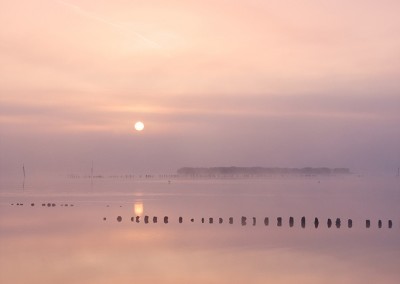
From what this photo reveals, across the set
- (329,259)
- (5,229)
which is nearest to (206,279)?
(329,259)

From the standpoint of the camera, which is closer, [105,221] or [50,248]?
[50,248]

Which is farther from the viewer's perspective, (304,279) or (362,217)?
(362,217)

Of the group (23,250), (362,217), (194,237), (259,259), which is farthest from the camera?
(362,217)

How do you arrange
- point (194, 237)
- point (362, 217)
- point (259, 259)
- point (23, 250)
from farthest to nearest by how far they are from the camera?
point (362, 217) < point (194, 237) < point (23, 250) < point (259, 259)

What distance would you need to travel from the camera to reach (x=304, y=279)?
23.3 m

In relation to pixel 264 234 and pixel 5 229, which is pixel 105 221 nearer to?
pixel 5 229

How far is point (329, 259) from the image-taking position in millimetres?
28062

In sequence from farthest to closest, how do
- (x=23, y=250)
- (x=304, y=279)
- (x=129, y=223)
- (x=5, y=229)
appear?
(x=129, y=223), (x=5, y=229), (x=23, y=250), (x=304, y=279)

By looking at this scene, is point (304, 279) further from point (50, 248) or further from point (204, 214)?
point (204, 214)

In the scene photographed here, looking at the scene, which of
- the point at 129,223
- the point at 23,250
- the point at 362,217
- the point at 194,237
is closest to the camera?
the point at 23,250

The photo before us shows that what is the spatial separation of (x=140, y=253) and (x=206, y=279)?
6.95 metres

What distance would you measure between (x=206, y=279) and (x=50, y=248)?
36.3 ft

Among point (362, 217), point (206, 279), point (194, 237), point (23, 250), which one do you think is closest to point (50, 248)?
point (23, 250)

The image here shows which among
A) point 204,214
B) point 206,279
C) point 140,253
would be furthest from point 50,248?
point 204,214
